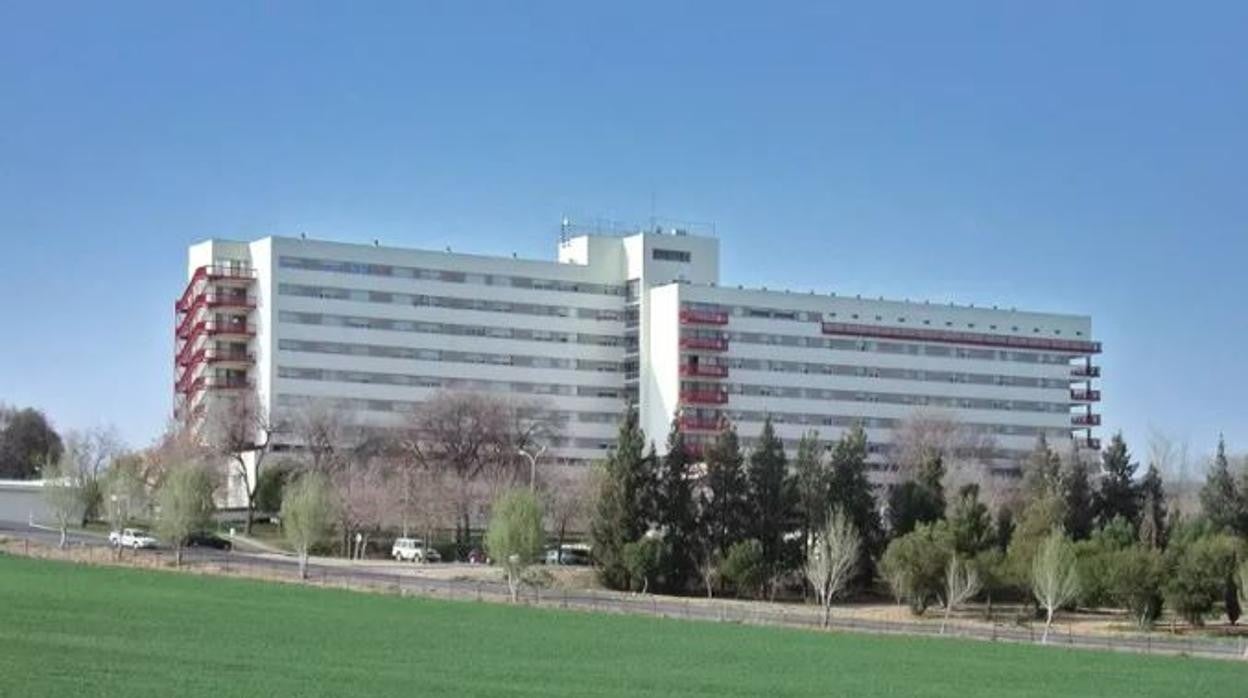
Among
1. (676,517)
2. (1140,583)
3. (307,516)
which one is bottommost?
(1140,583)

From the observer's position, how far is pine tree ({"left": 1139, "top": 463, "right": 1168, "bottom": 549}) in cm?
11581

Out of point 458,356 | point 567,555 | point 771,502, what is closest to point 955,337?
point 458,356

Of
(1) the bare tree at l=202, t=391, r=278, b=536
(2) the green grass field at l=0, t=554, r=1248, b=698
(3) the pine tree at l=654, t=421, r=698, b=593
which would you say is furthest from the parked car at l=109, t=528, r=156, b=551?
(3) the pine tree at l=654, t=421, r=698, b=593

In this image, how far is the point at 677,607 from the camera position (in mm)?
93062

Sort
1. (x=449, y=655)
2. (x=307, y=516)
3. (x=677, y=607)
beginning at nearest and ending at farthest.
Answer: (x=449, y=655)
(x=677, y=607)
(x=307, y=516)

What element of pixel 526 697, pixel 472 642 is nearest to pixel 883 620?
pixel 472 642

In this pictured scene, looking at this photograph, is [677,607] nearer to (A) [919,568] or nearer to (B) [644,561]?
(B) [644,561]

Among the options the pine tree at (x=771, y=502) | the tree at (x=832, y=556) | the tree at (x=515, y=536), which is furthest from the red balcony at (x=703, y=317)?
the tree at (x=515, y=536)

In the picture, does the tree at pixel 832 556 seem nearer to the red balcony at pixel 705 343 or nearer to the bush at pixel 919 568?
the bush at pixel 919 568

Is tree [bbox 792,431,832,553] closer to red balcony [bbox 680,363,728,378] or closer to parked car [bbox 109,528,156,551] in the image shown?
parked car [bbox 109,528,156,551]

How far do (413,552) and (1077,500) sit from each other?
47.4 meters

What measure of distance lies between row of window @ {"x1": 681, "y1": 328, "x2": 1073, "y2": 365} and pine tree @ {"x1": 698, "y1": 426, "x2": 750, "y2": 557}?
60.7 metres

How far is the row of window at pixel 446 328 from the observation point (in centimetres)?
16612

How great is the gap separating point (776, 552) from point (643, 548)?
10.0 metres
